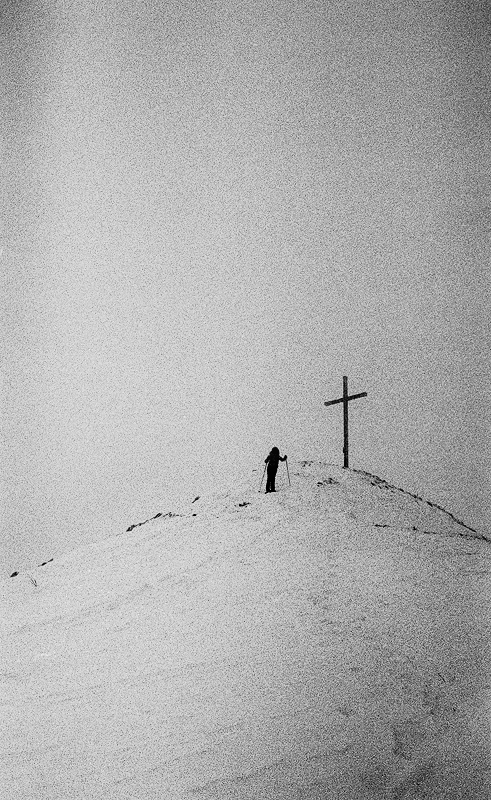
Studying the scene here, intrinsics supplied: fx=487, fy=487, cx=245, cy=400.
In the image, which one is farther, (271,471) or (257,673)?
(271,471)

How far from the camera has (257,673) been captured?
5227 mm

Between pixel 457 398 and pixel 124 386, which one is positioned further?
pixel 124 386

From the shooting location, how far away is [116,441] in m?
100

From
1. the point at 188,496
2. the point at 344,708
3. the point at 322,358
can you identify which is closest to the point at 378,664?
the point at 344,708

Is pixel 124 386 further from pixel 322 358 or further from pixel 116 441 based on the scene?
pixel 322 358

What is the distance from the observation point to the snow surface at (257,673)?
393cm

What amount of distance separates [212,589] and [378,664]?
10.0 feet

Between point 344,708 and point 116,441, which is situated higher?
point 344,708

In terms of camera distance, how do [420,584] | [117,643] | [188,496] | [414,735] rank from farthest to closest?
[188,496] < [420,584] < [117,643] < [414,735]

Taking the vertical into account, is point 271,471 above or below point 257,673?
above

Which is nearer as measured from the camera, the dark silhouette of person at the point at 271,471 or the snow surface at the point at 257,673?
the snow surface at the point at 257,673

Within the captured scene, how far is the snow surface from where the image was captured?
12.9 feet

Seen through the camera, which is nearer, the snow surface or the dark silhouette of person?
the snow surface

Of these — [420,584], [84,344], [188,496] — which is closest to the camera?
[420,584]
